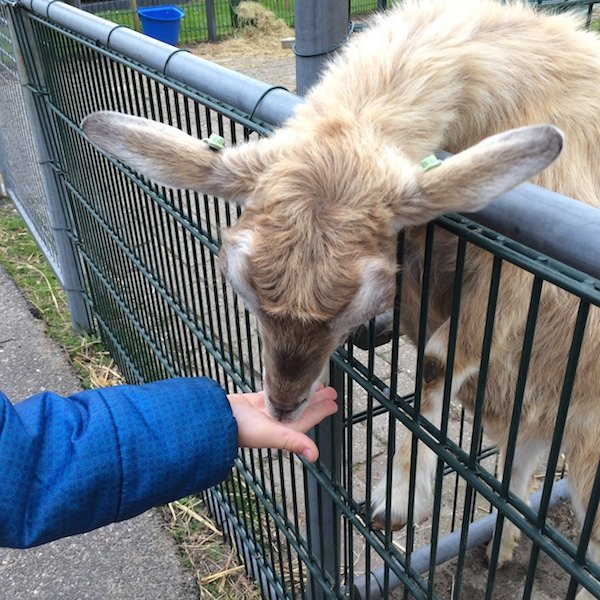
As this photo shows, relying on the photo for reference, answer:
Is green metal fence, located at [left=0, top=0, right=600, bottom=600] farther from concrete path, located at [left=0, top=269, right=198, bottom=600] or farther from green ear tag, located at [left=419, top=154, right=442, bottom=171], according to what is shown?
concrete path, located at [left=0, top=269, right=198, bottom=600]

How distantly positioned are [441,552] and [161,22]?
9949mm

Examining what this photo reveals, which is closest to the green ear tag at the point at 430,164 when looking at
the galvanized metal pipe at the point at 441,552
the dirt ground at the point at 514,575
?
the galvanized metal pipe at the point at 441,552

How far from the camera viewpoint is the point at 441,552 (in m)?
2.61

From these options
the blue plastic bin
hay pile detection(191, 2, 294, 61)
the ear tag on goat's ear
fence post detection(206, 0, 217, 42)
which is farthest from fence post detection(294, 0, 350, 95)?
fence post detection(206, 0, 217, 42)

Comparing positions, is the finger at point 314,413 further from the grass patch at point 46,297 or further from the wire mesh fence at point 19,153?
the wire mesh fence at point 19,153

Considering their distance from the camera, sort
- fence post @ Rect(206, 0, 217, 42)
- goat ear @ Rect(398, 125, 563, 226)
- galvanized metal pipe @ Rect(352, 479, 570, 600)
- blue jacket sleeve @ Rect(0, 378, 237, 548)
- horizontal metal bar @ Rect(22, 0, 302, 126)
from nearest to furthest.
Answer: goat ear @ Rect(398, 125, 563, 226), blue jacket sleeve @ Rect(0, 378, 237, 548), horizontal metal bar @ Rect(22, 0, 302, 126), galvanized metal pipe @ Rect(352, 479, 570, 600), fence post @ Rect(206, 0, 217, 42)

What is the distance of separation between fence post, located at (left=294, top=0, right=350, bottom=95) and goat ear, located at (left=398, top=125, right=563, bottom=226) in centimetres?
91

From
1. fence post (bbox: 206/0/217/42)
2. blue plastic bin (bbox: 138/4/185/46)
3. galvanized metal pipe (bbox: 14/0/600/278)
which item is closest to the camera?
galvanized metal pipe (bbox: 14/0/600/278)

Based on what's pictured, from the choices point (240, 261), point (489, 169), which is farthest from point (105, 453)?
point (489, 169)

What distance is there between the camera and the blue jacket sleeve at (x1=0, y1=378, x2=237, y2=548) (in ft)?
5.34

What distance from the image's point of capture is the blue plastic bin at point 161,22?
35.5ft

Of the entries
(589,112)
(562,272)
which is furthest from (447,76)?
(562,272)

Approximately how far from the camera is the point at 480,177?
129cm

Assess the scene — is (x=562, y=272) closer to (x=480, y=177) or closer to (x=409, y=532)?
(x=480, y=177)
